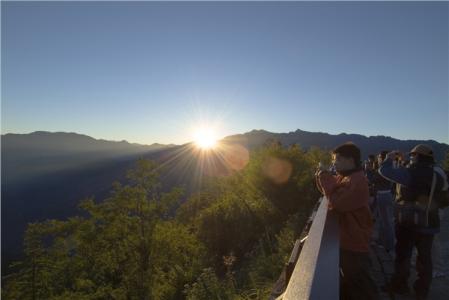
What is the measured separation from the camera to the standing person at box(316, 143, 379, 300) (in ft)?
11.2

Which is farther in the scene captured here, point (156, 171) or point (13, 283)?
point (156, 171)

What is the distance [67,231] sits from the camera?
805 inches

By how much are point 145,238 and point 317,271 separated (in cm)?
1914

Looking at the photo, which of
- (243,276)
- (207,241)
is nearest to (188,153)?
(207,241)

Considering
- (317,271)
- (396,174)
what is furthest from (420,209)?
(317,271)

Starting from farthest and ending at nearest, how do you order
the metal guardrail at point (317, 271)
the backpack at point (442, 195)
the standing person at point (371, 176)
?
the standing person at point (371, 176) < the backpack at point (442, 195) < the metal guardrail at point (317, 271)

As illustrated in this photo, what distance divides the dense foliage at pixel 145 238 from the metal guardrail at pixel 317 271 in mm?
13890

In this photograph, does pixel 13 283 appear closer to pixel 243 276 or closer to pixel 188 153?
Result: pixel 243 276

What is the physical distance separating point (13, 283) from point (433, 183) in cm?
1851

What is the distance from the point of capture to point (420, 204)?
16.6ft

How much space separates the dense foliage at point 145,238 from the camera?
18.5 metres

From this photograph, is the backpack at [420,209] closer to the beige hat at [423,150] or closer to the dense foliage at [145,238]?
the beige hat at [423,150]

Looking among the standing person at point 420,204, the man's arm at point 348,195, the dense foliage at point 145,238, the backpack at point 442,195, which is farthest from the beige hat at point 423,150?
the dense foliage at point 145,238

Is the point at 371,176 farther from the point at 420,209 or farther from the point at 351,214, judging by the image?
the point at 351,214
